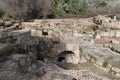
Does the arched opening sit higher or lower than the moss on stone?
higher

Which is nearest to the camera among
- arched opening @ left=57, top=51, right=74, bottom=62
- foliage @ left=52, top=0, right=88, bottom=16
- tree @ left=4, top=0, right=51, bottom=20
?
arched opening @ left=57, top=51, right=74, bottom=62

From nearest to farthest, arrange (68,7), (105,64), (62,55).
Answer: (105,64) → (62,55) → (68,7)

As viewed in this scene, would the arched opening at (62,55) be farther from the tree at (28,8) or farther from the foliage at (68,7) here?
the foliage at (68,7)

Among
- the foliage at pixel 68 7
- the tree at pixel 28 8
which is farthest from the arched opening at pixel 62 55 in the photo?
the foliage at pixel 68 7

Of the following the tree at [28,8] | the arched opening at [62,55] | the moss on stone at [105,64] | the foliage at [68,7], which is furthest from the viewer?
the foliage at [68,7]

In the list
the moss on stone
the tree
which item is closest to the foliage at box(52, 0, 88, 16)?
the tree

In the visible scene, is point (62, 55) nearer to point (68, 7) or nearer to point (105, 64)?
point (105, 64)

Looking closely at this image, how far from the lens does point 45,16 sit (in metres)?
37.8

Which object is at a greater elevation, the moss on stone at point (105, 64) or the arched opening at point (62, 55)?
the arched opening at point (62, 55)

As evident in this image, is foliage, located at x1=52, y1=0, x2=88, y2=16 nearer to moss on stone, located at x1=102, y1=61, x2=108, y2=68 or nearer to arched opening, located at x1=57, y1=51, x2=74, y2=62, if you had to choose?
arched opening, located at x1=57, y1=51, x2=74, y2=62

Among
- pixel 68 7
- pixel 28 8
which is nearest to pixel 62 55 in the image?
pixel 28 8

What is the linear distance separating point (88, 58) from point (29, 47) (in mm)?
3390

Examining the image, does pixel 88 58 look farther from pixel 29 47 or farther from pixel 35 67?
pixel 35 67

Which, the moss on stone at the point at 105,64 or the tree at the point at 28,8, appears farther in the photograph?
the tree at the point at 28,8
